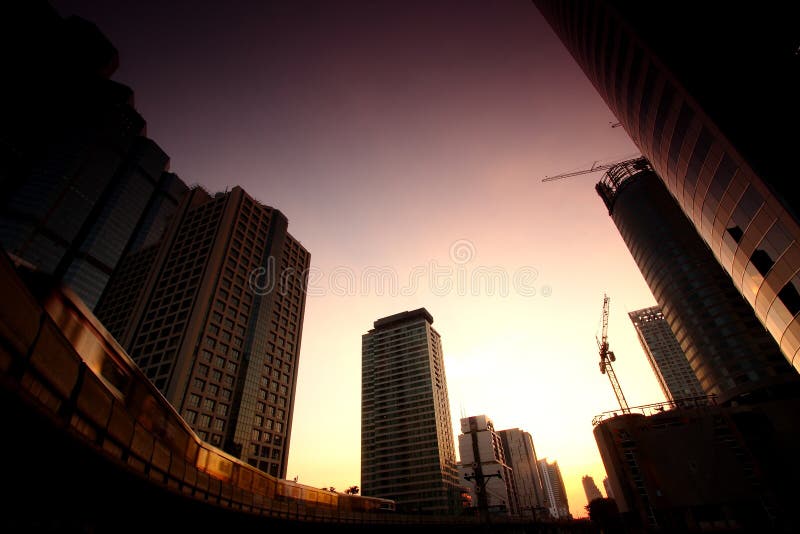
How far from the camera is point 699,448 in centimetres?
7581

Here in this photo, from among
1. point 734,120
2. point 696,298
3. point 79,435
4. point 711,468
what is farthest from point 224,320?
point 696,298

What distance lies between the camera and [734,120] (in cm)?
3141

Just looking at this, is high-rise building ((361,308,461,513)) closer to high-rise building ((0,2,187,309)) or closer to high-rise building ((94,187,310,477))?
high-rise building ((94,187,310,477))

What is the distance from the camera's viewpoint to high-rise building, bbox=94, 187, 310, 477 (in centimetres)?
6700

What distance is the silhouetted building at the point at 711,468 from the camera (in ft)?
227

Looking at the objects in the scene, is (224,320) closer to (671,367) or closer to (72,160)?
(72,160)

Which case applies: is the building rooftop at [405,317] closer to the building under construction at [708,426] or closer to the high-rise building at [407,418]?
the high-rise building at [407,418]

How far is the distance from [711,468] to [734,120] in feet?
250

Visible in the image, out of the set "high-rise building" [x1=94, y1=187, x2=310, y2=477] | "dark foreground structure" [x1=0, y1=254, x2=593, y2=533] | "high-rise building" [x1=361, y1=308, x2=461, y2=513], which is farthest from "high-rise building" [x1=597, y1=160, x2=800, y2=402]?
"dark foreground structure" [x1=0, y1=254, x2=593, y2=533]

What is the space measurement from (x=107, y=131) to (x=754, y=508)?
257 metres

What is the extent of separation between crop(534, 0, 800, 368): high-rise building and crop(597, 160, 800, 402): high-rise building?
214 ft

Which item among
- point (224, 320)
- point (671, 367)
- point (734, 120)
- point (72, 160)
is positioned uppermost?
point (72, 160)

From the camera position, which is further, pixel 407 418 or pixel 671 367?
Result: pixel 671 367

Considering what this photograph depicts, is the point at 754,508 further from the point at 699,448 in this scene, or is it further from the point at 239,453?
the point at 239,453
